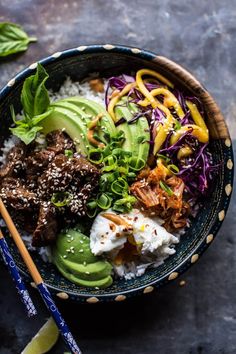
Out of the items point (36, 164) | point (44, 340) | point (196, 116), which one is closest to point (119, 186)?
point (36, 164)

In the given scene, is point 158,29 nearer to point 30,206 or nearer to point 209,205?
point 209,205

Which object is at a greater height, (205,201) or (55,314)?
(205,201)

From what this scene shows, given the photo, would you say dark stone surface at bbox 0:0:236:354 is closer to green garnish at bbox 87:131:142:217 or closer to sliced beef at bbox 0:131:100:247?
sliced beef at bbox 0:131:100:247

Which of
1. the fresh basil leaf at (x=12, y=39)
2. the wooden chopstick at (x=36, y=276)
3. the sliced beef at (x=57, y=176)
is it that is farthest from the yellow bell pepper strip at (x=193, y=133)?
the fresh basil leaf at (x=12, y=39)

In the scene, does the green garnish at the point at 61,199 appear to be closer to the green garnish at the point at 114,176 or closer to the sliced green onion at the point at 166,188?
the green garnish at the point at 114,176

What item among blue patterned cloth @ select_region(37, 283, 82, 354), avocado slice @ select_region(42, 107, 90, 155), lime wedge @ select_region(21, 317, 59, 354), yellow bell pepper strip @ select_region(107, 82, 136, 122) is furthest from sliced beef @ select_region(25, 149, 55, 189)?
lime wedge @ select_region(21, 317, 59, 354)

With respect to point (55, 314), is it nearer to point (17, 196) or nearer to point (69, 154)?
point (17, 196)

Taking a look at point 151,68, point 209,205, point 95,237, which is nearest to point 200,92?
point 151,68
